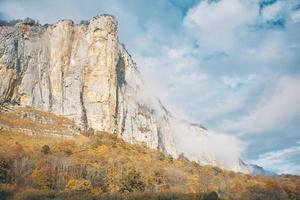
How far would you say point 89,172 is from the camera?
105938 millimetres

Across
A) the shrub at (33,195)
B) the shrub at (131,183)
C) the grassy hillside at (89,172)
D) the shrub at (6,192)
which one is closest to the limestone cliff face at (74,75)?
the grassy hillside at (89,172)

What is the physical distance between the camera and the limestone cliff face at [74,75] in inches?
6388

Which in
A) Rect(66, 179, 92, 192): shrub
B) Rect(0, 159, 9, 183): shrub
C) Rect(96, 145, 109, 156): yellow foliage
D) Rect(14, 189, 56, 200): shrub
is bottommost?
Rect(14, 189, 56, 200): shrub

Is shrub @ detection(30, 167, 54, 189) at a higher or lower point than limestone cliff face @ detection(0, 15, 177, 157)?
lower

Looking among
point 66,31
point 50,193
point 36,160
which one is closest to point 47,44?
point 66,31

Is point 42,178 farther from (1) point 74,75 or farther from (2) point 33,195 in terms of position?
(1) point 74,75

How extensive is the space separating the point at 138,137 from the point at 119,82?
81.3 feet

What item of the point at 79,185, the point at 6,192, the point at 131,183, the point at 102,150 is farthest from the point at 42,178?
the point at 102,150

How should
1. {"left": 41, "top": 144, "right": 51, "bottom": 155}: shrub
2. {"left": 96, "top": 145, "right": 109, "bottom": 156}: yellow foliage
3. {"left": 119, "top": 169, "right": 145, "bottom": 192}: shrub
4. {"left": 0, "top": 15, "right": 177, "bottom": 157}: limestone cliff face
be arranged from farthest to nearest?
{"left": 0, "top": 15, "right": 177, "bottom": 157}: limestone cliff face < {"left": 96, "top": 145, "right": 109, "bottom": 156}: yellow foliage < {"left": 41, "top": 144, "right": 51, "bottom": 155}: shrub < {"left": 119, "top": 169, "right": 145, "bottom": 192}: shrub

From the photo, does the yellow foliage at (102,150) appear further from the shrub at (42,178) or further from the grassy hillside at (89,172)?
the shrub at (42,178)

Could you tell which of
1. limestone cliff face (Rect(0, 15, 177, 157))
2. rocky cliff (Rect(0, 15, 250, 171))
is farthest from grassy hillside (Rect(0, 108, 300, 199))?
limestone cliff face (Rect(0, 15, 177, 157))

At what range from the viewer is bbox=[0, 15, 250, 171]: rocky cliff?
162 metres

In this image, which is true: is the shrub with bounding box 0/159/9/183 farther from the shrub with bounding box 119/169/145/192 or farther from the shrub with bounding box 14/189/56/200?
the shrub with bounding box 119/169/145/192

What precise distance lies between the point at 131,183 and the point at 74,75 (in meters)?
80.7
